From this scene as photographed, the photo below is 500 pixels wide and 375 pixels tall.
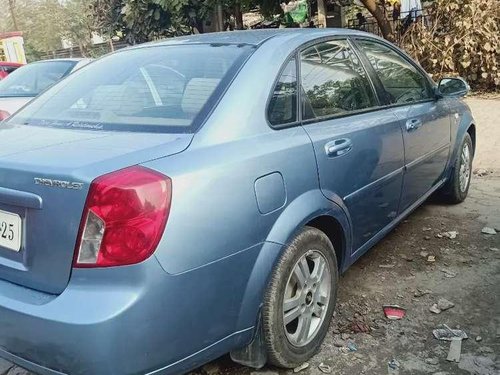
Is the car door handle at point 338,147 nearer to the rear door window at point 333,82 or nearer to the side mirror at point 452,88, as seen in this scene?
the rear door window at point 333,82

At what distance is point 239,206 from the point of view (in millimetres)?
2049

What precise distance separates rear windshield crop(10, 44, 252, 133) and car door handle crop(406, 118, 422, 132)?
55.1 inches

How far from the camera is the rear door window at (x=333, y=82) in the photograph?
2.72 metres

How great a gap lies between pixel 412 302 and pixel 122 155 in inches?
81.6

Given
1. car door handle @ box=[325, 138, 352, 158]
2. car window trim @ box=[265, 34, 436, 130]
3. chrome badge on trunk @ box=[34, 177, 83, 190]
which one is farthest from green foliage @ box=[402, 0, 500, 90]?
chrome badge on trunk @ box=[34, 177, 83, 190]

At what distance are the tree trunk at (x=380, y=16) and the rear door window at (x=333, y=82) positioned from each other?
8.75 meters

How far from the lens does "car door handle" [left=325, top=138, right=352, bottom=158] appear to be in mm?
2620

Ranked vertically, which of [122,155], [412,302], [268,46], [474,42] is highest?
[268,46]

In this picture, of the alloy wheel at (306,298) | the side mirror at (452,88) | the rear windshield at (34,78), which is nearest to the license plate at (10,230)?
the alloy wheel at (306,298)

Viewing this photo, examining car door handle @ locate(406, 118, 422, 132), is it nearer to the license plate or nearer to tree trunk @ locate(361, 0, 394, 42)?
the license plate

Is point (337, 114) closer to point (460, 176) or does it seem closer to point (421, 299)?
point (421, 299)

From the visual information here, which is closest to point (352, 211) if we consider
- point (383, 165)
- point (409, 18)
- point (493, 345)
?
point (383, 165)

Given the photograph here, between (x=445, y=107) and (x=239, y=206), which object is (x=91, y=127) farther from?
(x=445, y=107)

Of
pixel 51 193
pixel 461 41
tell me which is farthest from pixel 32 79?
pixel 461 41
